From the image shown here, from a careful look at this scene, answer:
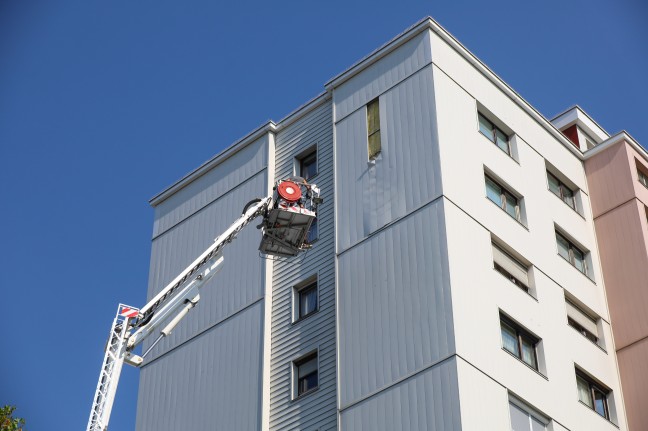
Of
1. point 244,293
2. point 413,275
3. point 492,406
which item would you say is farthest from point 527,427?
point 244,293

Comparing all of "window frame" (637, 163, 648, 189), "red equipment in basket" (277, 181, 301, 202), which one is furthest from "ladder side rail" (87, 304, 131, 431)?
"window frame" (637, 163, 648, 189)

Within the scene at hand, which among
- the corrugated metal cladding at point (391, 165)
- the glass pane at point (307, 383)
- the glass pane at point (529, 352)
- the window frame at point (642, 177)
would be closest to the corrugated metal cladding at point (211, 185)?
the corrugated metal cladding at point (391, 165)

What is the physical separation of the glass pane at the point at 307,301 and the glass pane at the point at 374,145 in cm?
522

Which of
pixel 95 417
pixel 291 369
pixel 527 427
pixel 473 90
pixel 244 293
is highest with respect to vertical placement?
pixel 473 90

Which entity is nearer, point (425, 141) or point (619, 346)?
point (425, 141)

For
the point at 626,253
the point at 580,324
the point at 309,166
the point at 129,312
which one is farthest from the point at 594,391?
the point at 129,312

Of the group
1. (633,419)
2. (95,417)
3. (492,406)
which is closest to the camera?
(95,417)

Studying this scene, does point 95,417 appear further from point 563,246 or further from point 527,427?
point 563,246

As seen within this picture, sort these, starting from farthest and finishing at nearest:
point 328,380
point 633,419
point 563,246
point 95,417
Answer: point 563,246 < point 633,419 < point 328,380 < point 95,417

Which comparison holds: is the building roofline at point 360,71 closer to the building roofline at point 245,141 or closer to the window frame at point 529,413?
the building roofline at point 245,141

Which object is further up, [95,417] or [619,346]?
[619,346]

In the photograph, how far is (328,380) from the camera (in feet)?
142

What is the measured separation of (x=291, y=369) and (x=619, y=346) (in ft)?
41.6

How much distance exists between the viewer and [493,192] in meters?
46.5
